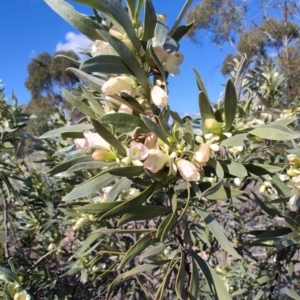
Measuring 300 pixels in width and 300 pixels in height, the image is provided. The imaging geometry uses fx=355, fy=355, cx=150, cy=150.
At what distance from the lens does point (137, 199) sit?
607mm

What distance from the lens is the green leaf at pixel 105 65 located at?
566 mm

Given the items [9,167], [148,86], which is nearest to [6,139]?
[9,167]

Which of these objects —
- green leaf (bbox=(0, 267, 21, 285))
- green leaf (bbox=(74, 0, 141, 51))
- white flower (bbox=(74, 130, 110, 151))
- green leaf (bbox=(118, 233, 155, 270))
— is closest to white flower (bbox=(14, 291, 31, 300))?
green leaf (bbox=(0, 267, 21, 285))

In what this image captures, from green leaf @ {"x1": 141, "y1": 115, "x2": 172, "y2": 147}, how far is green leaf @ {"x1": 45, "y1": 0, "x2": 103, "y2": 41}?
198 millimetres

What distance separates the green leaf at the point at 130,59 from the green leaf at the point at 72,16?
0.24ft

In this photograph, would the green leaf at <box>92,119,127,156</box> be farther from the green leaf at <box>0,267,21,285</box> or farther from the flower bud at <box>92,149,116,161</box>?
the green leaf at <box>0,267,21,285</box>

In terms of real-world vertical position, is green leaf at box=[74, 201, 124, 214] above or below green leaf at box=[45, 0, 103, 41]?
below

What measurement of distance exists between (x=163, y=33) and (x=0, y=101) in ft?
4.85

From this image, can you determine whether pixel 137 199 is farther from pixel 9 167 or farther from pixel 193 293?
pixel 9 167

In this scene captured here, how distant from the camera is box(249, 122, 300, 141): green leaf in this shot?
0.58m

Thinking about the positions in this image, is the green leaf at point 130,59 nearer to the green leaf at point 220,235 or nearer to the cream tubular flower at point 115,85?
the cream tubular flower at point 115,85

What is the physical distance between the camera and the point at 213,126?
→ 2.13ft

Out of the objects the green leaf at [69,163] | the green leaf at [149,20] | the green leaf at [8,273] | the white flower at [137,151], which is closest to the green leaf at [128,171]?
the white flower at [137,151]

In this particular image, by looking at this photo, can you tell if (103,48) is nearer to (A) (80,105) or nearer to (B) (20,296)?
(A) (80,105)
